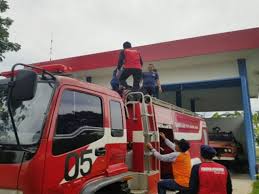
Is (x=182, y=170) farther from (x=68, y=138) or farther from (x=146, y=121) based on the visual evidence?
(x=68, y=138)

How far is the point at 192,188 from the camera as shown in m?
3.85

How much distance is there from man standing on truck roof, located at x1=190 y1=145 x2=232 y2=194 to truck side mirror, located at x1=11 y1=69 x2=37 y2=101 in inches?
83.0

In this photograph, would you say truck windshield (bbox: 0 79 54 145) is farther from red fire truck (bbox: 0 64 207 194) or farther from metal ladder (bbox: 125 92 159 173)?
metal ladder (bbox: 125 92 159 173)

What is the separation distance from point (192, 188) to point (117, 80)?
3.69 metres

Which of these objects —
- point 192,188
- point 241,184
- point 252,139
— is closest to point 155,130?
point 192,188

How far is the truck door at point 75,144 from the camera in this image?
10.8 ft

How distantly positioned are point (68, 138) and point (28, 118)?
480 millimetres

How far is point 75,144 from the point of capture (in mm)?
3633

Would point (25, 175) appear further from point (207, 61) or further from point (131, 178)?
point (207, 61)

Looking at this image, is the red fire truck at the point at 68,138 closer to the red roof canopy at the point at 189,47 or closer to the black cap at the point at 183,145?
the black cap at the point at 183,145

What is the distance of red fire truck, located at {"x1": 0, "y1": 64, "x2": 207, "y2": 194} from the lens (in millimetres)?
3111

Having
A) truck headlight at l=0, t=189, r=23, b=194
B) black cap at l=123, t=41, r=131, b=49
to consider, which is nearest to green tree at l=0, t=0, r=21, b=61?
black cap at l=123, t=41, r=131, b=49

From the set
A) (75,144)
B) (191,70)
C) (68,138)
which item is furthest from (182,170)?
(191,70)

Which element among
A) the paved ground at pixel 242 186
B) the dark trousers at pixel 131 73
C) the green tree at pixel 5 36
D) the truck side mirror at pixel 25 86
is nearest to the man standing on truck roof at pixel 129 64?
the dark trousers at pixel 131 73
